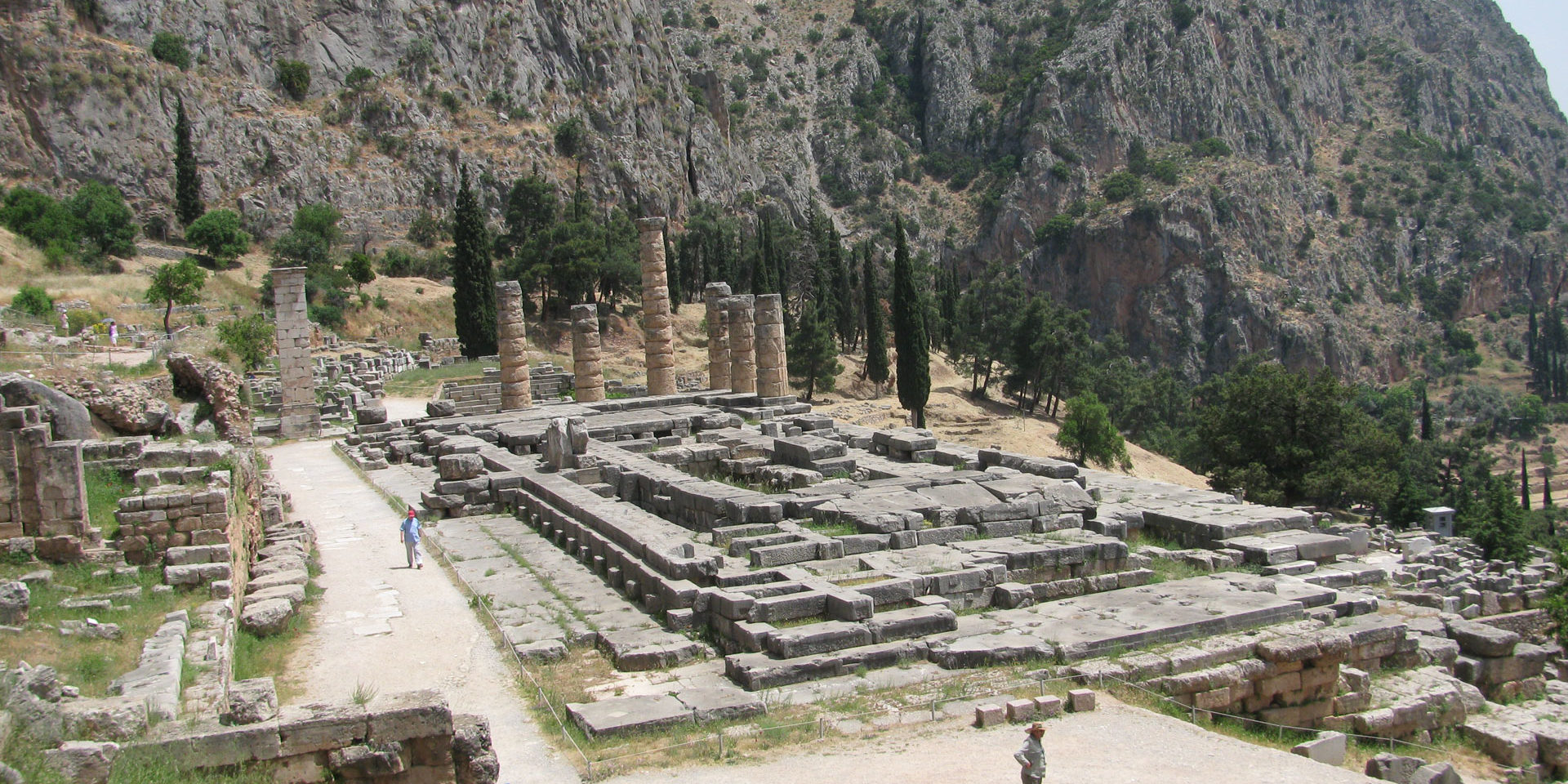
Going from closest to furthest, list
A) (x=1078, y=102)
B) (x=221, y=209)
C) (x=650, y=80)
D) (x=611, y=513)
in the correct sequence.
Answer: (x=611, y=513)
(x=221, y=209)
(x=650, y=80)
(x=1078, y=102)

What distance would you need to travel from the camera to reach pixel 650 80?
93750 millimetres

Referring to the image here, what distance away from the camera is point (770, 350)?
33406mm

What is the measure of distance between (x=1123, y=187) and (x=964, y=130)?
20.6 m

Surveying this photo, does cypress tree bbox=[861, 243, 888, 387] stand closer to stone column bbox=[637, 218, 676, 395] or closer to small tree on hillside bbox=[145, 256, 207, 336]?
stone column bbox=[637, 218, 676, 395]

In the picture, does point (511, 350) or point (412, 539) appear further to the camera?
point (511, 350)

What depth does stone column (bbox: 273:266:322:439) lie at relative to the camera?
32000 millimetres

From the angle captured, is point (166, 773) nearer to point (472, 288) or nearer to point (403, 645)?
point (403, 645)

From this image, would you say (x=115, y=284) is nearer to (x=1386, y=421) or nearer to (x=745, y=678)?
(x=745, y=678)

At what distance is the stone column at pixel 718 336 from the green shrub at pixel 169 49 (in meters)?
47.2

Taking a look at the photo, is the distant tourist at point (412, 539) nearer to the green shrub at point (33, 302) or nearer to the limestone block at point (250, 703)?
the limestone block at point (250, 703)

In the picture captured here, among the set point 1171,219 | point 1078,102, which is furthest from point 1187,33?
point 1171,219

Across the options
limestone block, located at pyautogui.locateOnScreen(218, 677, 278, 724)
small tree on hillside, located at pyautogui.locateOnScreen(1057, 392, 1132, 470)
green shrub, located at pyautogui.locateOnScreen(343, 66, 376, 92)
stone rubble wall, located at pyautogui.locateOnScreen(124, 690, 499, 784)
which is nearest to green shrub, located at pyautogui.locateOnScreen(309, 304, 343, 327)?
green shrub, located at pyautogui.locateOnScreen(343, 66, 376, 92)

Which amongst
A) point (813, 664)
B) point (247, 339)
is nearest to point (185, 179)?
point (247, 339)

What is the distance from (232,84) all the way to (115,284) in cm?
2734
